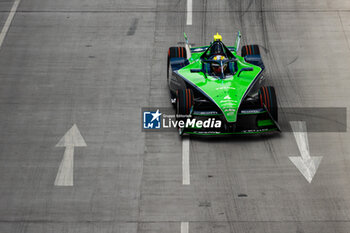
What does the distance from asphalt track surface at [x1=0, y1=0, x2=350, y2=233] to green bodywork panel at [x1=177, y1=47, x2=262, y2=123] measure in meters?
0.96

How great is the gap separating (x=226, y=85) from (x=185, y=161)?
226 cm

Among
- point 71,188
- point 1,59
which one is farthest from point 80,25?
point 71,188

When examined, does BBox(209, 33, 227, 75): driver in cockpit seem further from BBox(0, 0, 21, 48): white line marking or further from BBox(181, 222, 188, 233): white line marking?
BBox(0, 0, 21, 48): white line marking

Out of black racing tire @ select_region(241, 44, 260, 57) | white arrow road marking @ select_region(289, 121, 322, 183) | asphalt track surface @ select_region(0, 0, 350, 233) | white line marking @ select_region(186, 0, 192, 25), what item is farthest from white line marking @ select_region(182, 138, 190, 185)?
white line marking @ select_region(186, 0, 192, 25)

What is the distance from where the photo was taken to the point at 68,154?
1270cm

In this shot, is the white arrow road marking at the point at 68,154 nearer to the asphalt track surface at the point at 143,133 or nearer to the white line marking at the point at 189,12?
the asphalt track surface at the point at 143,133

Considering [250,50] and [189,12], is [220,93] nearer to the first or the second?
[250,50]

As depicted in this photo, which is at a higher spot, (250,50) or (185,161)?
(250,50)

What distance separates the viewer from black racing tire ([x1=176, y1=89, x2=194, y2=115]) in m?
12.6

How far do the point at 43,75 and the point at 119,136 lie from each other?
12.8ft

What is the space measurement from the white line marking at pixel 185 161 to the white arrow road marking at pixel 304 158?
2.46m

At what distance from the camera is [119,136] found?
1326 centimetres

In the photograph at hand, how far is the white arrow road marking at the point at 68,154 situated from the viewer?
11987 millimetres

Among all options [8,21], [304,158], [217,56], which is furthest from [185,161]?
[8,21]
